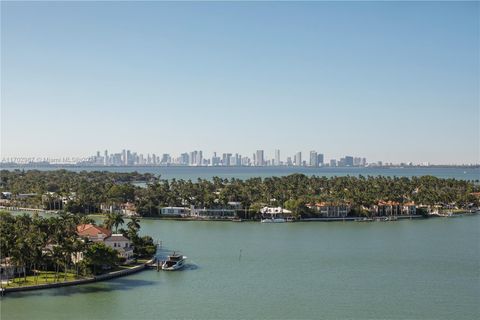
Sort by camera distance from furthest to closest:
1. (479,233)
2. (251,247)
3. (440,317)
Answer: (479,233) → (251,247) → (440,317)

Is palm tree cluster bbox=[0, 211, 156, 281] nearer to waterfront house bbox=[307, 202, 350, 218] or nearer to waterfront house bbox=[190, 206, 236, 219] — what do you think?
waterfront house bbox=[190, 206, 236, 219]

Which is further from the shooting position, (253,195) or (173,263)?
(253,195)

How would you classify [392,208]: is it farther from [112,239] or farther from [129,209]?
[112,239]

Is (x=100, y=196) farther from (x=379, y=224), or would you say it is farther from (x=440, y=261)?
(x=440, y=261)

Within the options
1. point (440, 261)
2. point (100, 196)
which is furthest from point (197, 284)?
point (100, 196)

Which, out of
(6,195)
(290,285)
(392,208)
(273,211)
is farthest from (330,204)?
(6,195)

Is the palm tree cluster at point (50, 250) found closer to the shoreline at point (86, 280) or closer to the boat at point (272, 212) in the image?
the shoreline at point (86, 280)

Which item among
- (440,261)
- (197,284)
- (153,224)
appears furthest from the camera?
(153,224)
